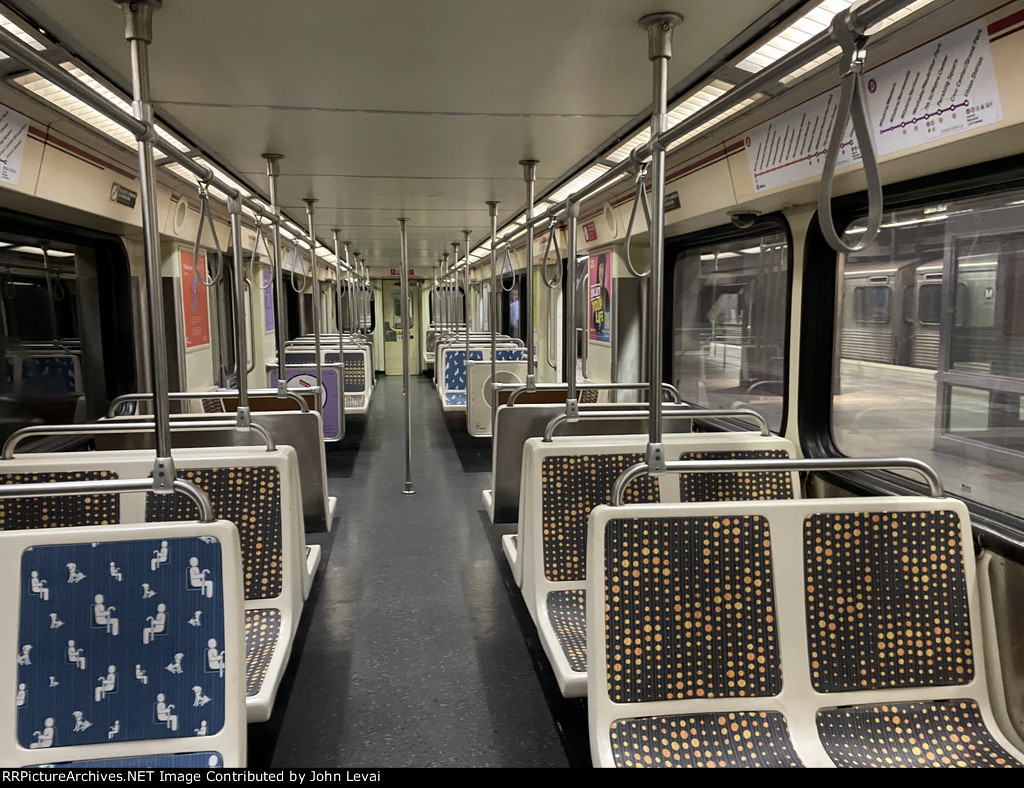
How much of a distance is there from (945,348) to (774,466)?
1.42 meters

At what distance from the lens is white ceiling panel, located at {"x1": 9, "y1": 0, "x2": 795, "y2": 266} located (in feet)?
5.82

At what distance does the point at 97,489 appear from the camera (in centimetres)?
151

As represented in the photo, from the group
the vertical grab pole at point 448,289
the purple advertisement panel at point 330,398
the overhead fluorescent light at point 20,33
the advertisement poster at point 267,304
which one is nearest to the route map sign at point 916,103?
the overhead fluorescent light at point 20,33

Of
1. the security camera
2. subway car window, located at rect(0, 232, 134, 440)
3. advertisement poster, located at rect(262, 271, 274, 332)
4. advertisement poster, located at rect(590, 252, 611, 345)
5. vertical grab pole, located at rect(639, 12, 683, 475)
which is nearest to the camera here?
vertical grab pole, located at rect(639, 12, 683, 475)

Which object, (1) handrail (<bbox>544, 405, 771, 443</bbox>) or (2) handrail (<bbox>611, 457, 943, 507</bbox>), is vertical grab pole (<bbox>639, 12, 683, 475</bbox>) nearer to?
(2) handrail (<bbox>611, 457, 943, 507</bbox>)

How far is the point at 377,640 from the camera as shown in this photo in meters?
2.83

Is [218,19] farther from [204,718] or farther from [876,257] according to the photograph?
[876,257]

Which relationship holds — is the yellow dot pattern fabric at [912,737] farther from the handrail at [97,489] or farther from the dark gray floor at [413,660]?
the handrail at [97,489]

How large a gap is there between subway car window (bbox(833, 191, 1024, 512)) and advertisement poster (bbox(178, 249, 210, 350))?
4.26m

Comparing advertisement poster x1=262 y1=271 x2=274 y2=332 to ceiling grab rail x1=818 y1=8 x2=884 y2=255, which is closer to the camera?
ceiling grab rail x1=818 y1=8 x2=884 y2=255

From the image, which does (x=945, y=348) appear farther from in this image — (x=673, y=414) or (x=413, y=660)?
(x=413, y=660)

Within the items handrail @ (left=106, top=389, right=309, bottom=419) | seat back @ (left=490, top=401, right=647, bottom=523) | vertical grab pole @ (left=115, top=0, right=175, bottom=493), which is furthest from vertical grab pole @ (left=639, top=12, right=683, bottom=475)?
handrail @ (left=106, top=389, right=309, bottom=419)

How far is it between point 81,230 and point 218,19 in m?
2.81
